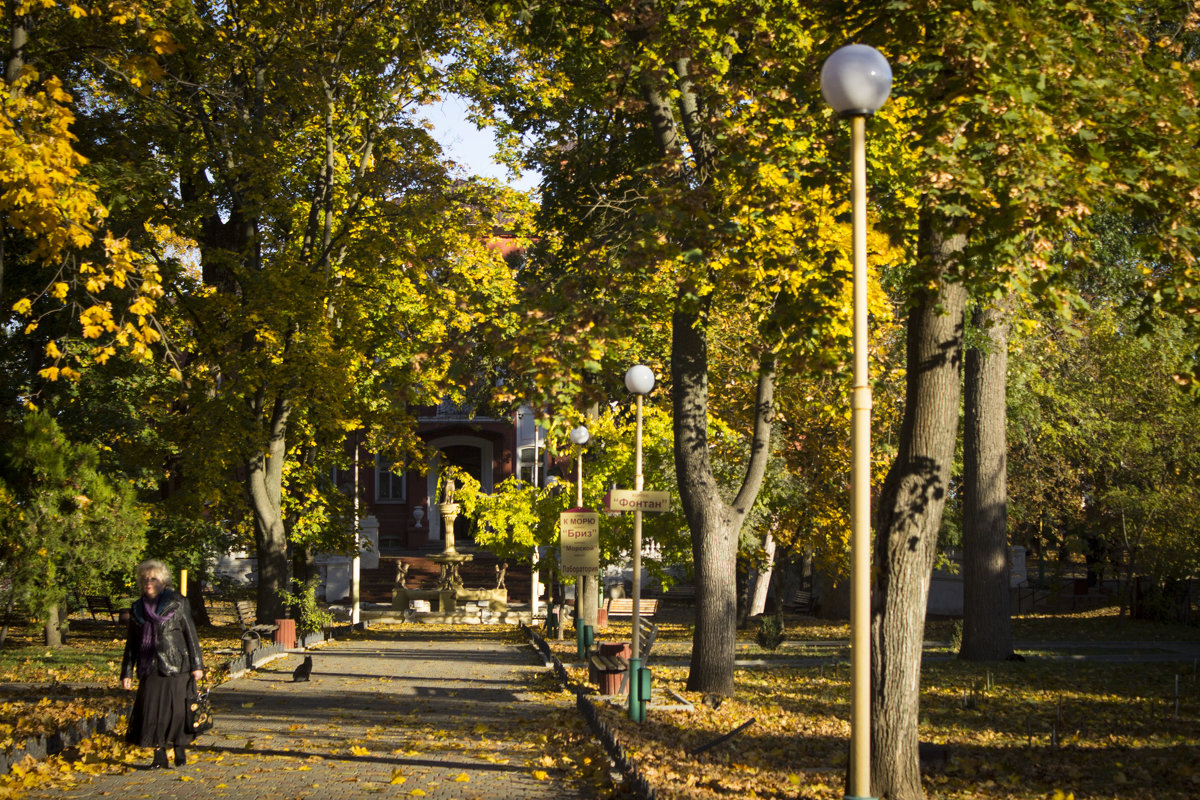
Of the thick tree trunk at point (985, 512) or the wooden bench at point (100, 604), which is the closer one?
the thick tree trunk at point (985, 512)

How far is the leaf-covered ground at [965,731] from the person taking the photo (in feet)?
29.3

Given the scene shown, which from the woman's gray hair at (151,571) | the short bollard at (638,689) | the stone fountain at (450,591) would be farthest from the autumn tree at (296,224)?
the stone fountain at (450,591)

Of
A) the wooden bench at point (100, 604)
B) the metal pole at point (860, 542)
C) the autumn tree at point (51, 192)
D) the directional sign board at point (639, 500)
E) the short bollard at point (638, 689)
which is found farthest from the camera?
the wooden bench at point (100, 604)

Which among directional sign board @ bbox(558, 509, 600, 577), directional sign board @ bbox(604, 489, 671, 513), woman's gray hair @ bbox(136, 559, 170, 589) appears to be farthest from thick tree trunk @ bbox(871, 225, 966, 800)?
directional sign board @ bbox(558, 509, 600, 577)

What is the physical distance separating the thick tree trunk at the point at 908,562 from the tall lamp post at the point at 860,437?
70.8 inches

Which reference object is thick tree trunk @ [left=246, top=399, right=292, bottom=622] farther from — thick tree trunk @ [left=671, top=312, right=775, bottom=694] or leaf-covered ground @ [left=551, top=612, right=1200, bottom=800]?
thick tree trunk @ [left=671, top=312, right=775, bottom=694]

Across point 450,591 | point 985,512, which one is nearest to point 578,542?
point 985,512

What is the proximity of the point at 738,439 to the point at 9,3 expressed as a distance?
16.5 meters

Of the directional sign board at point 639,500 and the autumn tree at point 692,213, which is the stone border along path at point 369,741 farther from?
the autumn tree at point 692,213

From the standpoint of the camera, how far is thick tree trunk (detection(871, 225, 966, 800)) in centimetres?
785

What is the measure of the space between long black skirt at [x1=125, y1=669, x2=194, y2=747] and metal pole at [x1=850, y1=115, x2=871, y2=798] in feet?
19.0

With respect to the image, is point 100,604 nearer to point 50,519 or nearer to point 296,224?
point 296,224

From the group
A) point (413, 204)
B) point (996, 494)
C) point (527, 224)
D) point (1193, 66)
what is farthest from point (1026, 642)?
point (1193, 66)

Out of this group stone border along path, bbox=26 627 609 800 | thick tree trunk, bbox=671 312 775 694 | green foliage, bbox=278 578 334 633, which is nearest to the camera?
stone border along path, bbox=26 627 609 800
